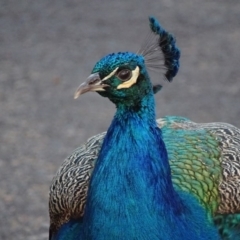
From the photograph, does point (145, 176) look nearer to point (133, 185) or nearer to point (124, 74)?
point (133, 185)

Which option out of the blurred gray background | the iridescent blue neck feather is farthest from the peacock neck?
the blurred gray background

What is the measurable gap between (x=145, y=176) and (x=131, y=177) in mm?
36

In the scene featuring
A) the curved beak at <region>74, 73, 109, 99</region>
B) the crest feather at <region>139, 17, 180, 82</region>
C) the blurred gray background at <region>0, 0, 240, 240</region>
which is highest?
the blurred gray background at <region>0, 0, 240, 240</region>

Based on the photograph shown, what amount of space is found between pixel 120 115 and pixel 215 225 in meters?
0.54

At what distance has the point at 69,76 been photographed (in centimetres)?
385

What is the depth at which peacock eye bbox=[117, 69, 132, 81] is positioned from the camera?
62.1 inches

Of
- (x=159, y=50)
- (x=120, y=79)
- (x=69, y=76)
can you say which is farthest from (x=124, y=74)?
(x=69, y=76)

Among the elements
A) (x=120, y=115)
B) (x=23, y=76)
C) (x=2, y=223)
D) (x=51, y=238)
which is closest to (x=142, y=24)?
(x=23, y=76)

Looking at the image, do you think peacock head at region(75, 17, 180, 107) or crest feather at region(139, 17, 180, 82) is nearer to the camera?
peacock head at region(75, 17, 180, 107)

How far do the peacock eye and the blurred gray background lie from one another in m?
1.35

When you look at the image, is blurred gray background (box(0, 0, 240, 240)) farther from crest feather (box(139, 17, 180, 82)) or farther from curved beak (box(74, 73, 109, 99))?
curved beak (box(74, 73, 109, 99))

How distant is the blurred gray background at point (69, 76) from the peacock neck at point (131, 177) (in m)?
1.13

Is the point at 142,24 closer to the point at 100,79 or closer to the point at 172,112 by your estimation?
the point at 172,112

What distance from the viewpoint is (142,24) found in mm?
4379
